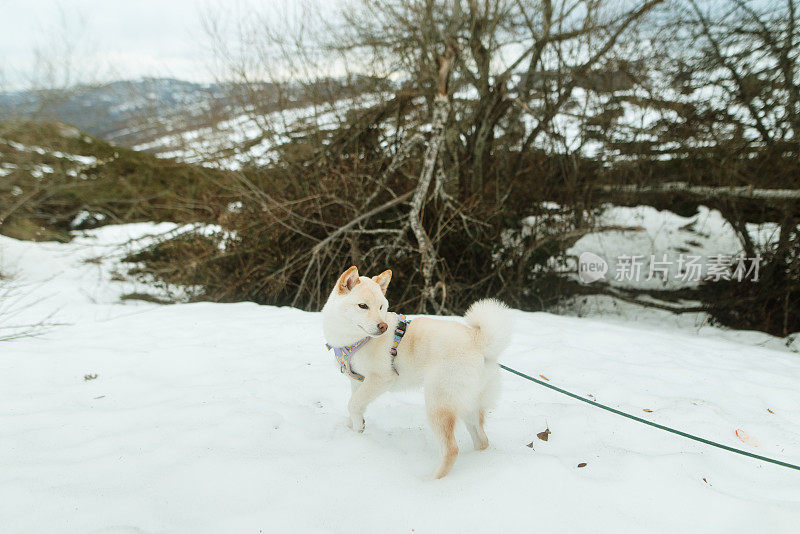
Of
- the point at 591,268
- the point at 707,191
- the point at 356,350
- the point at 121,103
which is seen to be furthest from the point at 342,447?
the point at 121,103

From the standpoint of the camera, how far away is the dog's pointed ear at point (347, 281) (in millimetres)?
2570

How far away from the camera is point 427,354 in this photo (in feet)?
7.78

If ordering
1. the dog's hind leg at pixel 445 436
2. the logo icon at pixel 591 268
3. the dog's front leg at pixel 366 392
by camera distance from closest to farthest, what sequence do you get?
the dog's hind leg at pixel 445 436, the dog's front leg at pixel 366 392, the logo icon at pixel 591 268

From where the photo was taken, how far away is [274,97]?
734 cm

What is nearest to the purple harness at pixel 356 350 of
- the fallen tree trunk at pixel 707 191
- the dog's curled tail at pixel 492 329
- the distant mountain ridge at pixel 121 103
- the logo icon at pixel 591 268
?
the dog's curled tail at pixel 492 329

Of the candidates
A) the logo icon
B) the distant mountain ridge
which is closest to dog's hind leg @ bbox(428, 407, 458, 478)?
the logo icon

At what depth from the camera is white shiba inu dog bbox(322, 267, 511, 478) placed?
222 cm

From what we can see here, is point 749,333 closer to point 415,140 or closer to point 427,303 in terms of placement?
point 427,303

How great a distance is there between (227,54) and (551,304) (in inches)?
308

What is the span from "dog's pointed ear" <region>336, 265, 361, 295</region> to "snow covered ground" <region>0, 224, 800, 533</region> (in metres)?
0.94

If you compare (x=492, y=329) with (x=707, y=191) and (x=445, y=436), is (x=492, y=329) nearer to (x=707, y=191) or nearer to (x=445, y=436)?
(x=445, y=436)

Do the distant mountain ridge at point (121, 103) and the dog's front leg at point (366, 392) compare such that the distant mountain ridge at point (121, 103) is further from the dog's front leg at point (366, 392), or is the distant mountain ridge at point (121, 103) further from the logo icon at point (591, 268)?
the logo icon at point (591, 268)

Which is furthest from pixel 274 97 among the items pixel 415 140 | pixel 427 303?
pixel 427 303

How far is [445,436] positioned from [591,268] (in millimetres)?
7303
